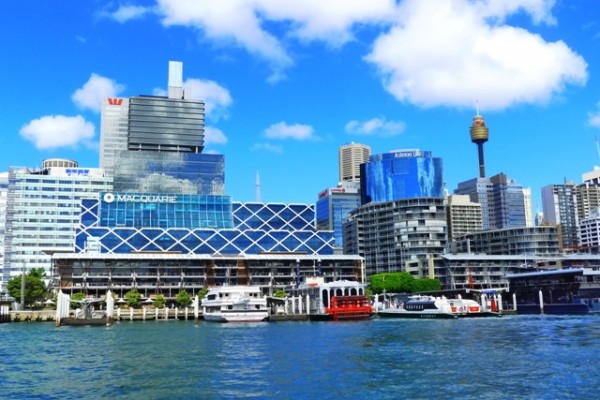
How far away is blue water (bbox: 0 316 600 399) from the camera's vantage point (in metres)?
Result: 40.0

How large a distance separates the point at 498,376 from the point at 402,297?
137 metres

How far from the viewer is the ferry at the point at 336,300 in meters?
128

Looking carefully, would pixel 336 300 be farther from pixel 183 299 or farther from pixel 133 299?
pixel 133 299

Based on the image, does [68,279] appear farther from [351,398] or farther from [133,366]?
[351,398]

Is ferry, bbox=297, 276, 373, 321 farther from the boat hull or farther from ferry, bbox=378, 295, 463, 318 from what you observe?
ferry, bbox=378, 295, 463, 318

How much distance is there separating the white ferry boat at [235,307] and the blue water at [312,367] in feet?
147

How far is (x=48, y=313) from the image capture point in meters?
148

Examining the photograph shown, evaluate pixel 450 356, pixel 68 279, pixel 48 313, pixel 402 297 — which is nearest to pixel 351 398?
pixel 450 356

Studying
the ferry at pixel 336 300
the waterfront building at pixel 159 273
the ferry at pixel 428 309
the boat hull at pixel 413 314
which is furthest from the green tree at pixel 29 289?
the ferry at pixel 428 309

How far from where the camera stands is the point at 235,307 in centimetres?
12681

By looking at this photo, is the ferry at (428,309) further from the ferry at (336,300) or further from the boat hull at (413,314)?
→ the ferry at (336,300)

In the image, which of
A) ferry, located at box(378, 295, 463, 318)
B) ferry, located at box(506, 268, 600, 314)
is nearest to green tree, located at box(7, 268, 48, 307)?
ferry, located at box(378, 295, 463, 318)

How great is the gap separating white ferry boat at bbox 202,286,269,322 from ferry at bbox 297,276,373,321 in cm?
1096

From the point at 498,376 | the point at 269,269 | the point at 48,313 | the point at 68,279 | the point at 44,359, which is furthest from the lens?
the point at 269,269
